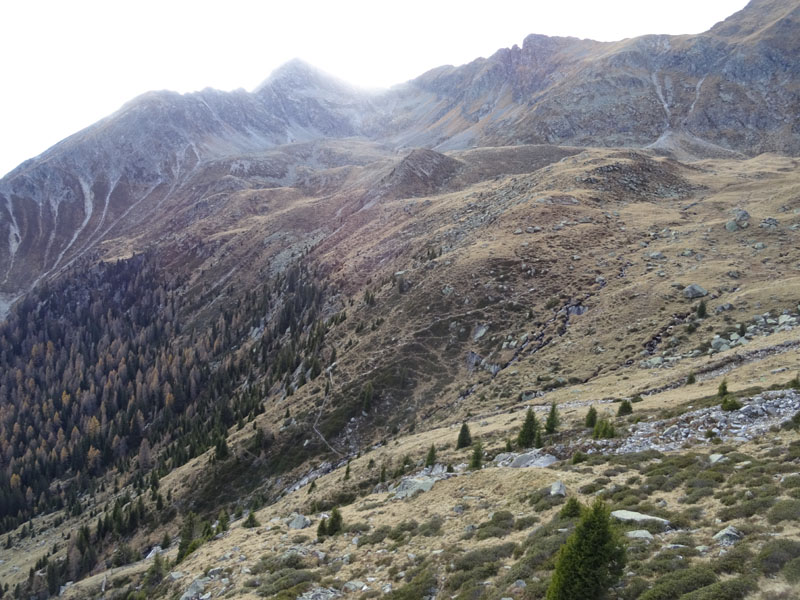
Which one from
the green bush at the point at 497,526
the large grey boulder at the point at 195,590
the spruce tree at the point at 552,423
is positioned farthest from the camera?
the spruce tree at the point at 552,423

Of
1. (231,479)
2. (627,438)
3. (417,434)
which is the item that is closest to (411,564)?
A: (627,438)

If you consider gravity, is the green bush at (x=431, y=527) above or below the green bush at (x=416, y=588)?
below

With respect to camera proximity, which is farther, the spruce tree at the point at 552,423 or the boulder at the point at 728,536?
the spruce tree at the point at 552,423

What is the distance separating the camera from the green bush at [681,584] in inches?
481

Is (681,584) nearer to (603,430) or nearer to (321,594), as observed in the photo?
(321,594)

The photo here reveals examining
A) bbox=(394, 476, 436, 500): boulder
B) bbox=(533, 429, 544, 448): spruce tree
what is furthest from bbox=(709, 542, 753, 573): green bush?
bbox=(394, 476, 436, 500): boulder

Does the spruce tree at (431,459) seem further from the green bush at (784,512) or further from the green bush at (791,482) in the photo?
the green bush at (784,512)

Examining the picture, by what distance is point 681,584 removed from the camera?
12.4 meters

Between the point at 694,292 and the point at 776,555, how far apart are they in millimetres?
50080

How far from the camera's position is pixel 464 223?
340 ft

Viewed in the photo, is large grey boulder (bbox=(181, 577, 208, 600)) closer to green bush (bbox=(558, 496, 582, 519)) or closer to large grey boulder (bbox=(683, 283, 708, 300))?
green bush (bbox=(558, 496, 582, 519))

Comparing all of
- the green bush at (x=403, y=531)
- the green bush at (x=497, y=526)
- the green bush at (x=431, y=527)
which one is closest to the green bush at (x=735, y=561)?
the green bush at (x=497, y=526)

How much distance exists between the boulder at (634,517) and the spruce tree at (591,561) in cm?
471

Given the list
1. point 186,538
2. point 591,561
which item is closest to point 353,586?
point 591,561
